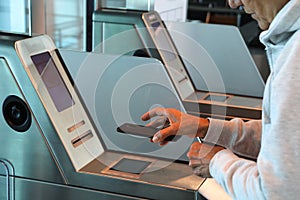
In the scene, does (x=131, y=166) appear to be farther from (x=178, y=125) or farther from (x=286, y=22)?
(x=286, y=22)

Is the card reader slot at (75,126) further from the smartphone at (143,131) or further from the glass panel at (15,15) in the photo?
the glass panel at (15,15)

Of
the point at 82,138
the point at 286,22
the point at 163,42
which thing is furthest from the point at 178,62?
the point at 286,22

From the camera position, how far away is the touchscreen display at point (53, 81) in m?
1.25

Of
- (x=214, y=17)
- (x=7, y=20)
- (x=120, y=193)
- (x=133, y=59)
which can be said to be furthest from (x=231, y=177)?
(x=214, y=17)

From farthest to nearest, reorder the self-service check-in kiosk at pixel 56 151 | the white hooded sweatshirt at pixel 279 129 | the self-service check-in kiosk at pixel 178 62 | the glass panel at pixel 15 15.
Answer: the self-service check-in kiosk at pixel 178 62 < the glass panel at pixel 15 15 < the self-service check-in kiosk at pixel 56 151 < the white hooded sweatshirt at pixel 279 129

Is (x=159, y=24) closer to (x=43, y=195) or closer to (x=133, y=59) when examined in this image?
(x=133, y=59)

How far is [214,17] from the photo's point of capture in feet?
19.1

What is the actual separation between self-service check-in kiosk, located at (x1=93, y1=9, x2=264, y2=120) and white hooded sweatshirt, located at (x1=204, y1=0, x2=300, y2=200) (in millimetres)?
1134

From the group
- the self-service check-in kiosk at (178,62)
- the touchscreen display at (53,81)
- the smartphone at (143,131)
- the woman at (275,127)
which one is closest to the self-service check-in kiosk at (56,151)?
the touchscreen display at (53,81)

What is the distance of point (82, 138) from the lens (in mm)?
1306

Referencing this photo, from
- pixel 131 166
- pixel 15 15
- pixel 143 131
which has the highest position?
pixel 15 15

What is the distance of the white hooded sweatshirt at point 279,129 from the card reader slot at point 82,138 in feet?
1.62

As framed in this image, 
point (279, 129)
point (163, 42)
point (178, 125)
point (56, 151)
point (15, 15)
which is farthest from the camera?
point (163, 42)

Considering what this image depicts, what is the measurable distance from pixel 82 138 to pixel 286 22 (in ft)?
2.25
